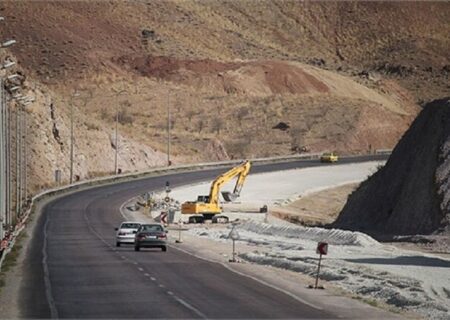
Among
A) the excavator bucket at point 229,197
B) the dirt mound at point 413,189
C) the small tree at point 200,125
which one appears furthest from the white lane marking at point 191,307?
the small tree at point 200,125

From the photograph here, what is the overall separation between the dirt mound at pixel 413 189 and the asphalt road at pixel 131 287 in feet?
45.1

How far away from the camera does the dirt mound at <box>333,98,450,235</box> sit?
63.0m

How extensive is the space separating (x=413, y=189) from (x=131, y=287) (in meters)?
33.0

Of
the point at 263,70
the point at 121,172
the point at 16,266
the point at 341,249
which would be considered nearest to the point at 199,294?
the point at 16,266

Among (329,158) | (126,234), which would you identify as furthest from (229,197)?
(329,158)

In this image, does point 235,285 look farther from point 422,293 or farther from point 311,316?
point 311,316

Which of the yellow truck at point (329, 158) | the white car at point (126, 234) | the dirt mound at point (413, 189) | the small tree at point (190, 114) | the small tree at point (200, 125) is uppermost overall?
the small tree at point (190, 114)

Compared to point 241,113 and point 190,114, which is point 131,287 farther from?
point 241,113

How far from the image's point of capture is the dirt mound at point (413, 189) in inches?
2480

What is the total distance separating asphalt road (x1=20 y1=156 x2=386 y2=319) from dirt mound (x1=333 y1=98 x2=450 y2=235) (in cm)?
1373

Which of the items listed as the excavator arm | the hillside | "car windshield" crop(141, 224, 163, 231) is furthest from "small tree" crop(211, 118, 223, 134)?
"car windshield" crop(141, 224, 163, 231)

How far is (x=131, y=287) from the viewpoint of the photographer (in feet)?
118

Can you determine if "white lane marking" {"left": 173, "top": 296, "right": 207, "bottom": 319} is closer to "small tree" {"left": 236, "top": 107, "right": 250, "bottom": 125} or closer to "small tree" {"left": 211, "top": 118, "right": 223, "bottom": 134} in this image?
"small tree" {"left": 211, "top": 118, "right": 223, "bottom": 134}

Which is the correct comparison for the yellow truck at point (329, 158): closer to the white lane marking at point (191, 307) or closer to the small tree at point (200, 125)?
the small tree at point (200, 125)
